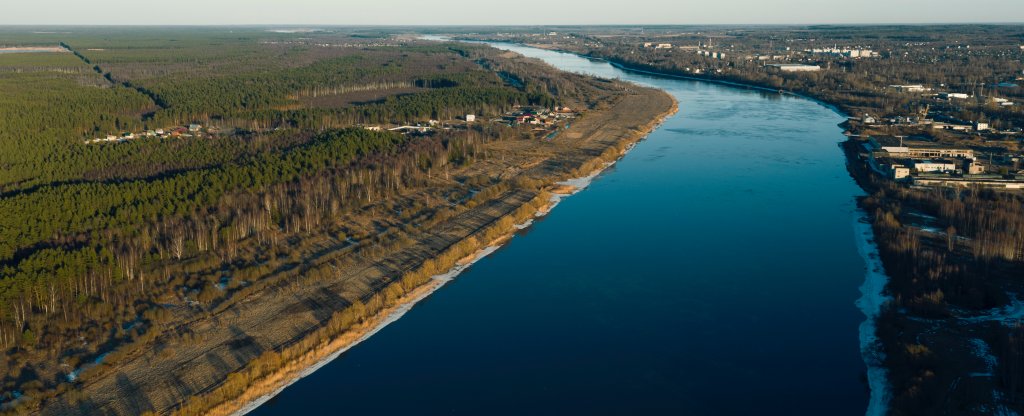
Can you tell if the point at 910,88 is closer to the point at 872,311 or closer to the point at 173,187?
the point at 872,311

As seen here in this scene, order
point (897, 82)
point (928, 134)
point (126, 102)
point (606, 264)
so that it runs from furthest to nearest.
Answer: point (897, 82) < point (126, 102) < point (928, 134) < point (606, 264)

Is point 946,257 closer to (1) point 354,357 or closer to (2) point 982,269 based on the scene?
(2) point 982,269

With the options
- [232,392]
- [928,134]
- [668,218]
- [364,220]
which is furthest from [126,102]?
[928,134]

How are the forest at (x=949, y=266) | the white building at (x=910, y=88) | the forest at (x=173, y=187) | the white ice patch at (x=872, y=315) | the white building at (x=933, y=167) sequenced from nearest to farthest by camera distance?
the forest at (x=949, y=266), the white ice patch at (x=872, y=315), the forest at (x=173, y=187), the white building at (x=933, y=167), the white building at (x=910, y=88)

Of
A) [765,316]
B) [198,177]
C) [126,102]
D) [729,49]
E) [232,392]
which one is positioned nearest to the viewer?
[232,392]

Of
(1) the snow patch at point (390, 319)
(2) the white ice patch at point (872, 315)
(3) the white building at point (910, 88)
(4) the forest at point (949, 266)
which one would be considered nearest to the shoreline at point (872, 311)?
(2) the white ice patch at point (872, 315)

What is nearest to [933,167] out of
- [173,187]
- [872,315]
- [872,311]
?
[872,311]

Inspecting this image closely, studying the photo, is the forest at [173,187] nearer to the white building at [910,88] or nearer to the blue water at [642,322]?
the blue water at [642,322]
